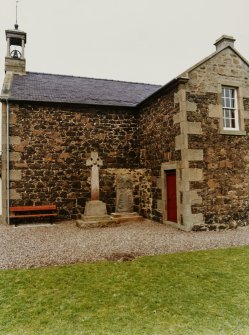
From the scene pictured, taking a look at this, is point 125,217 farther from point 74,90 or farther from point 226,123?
point 74,90

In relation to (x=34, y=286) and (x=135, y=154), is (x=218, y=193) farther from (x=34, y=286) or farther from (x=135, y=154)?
(x=34, y=286)

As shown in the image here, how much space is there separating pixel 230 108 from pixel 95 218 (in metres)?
6.74

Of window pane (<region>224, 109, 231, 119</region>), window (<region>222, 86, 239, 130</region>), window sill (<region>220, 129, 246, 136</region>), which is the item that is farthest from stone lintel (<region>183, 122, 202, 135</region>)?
window pane (<region>224, 109, 231, 119</region>)

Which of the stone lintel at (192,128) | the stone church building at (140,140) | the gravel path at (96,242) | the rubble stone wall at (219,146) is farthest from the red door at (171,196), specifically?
the stone lintel at (192,128)

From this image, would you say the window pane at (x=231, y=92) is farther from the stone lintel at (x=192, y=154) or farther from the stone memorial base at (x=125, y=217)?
the stone memorial base at (x=125, y=217)

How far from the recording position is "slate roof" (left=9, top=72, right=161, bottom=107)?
41.5 ft

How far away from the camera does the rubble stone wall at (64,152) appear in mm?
11930

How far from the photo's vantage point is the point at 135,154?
13.6 m

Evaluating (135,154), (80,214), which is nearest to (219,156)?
(135,154)

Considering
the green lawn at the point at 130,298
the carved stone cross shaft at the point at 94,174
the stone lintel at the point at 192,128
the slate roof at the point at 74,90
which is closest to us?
the green lawn at the point at 130,298

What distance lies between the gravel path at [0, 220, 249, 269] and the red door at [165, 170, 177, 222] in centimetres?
54

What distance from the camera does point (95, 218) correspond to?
1097 cm

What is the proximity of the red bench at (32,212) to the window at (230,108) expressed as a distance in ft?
25.5

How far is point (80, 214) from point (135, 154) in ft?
12.8
